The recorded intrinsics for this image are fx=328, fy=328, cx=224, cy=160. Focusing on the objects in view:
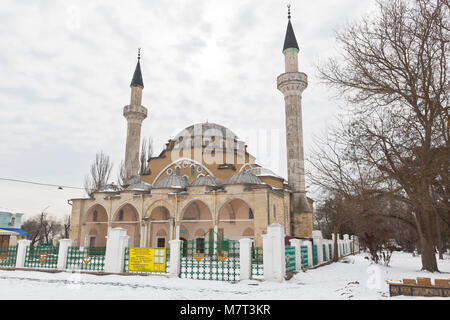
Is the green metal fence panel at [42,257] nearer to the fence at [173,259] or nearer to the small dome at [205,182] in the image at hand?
A: the fence at [173,259]

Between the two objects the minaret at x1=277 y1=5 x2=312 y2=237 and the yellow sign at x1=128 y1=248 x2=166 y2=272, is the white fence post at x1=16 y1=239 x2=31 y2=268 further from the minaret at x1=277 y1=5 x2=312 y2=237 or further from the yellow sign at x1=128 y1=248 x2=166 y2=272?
the minaret at x1=277 y1=5 x2=312 y2=237

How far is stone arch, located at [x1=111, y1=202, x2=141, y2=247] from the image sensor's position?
67.8ft

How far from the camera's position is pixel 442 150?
8.12 meters

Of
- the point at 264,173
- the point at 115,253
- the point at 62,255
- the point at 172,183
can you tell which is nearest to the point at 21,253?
the point at 62,255

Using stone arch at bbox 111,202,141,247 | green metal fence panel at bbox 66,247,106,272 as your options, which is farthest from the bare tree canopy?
stone arch at bbox 111,202,141,247

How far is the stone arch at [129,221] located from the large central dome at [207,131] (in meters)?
7.21

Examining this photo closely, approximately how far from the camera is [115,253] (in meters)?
10.1

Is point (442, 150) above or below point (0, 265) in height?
above

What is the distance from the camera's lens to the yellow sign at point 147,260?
9.62m

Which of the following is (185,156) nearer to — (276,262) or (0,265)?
(0,265)

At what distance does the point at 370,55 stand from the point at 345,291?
5910 mm

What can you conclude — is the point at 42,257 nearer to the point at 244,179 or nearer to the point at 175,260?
the point at 175,260
